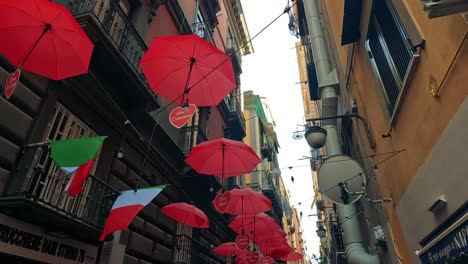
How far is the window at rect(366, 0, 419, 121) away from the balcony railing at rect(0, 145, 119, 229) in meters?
6.13

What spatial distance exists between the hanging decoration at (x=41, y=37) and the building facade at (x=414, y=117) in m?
4.98

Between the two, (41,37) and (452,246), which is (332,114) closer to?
(452,246)

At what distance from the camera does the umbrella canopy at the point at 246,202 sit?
11.3 m

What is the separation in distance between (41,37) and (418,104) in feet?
18.9

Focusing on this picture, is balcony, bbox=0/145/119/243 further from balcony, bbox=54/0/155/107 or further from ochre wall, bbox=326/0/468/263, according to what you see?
ochre wall, bbox=326/0/468/263

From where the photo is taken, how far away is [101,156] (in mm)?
8219

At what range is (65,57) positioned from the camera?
5.52 meters

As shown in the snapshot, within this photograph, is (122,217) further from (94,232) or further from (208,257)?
(208,257)

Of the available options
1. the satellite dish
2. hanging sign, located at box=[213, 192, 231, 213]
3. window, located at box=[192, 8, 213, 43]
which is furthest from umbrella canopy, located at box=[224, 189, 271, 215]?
window, located at box=[192, 8, 213, 43]

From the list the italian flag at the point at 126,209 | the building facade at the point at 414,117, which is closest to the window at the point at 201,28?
the building facade at the point at 414,117

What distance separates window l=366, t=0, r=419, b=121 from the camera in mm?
5312

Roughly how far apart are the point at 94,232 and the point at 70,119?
101 inches

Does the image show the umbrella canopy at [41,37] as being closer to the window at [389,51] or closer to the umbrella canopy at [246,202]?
the window at [389,51]

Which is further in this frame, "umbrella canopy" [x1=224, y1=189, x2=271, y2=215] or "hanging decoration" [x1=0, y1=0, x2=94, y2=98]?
"umbrella canopy" [x1=224, y1=189, x2=271, y2=215]
